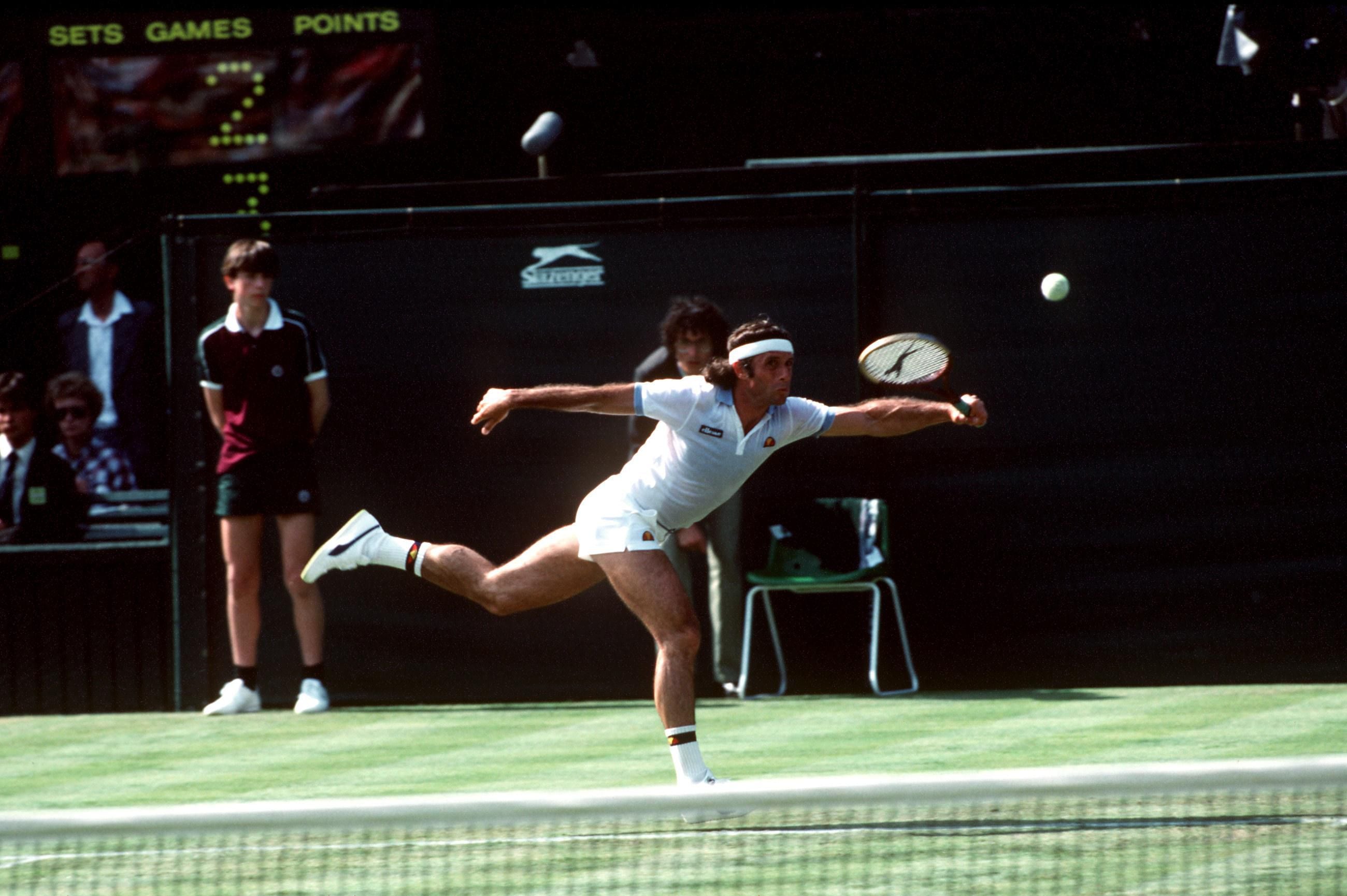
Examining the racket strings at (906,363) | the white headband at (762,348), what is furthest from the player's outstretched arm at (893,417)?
the white headband at (762,348)

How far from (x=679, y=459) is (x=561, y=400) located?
0.49 metres

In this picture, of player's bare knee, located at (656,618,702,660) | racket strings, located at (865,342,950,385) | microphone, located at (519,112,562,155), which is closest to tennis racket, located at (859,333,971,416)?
racket strings, located at (865,342,950,385)

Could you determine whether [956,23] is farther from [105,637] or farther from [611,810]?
[611,810]

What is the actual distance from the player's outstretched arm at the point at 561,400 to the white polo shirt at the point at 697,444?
0.06 m

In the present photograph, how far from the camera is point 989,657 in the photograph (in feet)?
29.7

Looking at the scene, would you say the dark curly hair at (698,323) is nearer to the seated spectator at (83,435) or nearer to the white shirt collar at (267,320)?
the white shirt collar at (267,320)

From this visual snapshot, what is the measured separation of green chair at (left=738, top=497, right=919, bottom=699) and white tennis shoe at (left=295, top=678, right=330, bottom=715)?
2.02 metres

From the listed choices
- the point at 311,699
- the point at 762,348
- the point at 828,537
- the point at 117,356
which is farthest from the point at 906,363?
the point at 117,356

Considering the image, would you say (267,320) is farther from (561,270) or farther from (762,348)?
(762,348)

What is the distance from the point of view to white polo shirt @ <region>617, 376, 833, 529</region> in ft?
19.7

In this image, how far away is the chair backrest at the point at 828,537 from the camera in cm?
891

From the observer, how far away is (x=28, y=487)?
917 cm

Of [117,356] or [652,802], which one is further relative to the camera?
[117,356]

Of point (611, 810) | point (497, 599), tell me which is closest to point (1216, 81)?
point (497, 599)
